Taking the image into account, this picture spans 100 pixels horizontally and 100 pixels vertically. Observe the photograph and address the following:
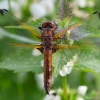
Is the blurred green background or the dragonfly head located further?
the blurred green background

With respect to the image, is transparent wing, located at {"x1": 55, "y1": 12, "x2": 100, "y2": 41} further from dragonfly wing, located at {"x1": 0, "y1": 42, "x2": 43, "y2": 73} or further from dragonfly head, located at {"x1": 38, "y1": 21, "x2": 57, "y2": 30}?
dragonfly wing, located at {"x1": 0, "y1": 42, "x2": 43, "y2": 73}

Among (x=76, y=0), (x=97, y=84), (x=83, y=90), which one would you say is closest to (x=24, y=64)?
(x=83, y=90)

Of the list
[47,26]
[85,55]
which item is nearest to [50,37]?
[47,26]

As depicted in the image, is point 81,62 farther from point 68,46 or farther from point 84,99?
point 84,99

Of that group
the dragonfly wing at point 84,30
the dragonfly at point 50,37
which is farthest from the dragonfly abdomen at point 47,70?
the dragonfly wing at point 84,30

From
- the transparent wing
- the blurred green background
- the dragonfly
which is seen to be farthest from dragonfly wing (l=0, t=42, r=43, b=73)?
the blurred green background

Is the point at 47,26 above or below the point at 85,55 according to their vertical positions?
above

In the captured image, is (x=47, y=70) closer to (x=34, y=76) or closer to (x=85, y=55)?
(x=85, y=55)

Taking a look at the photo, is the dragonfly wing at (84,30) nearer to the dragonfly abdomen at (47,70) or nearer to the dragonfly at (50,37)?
the dragonfly at (50,37)
